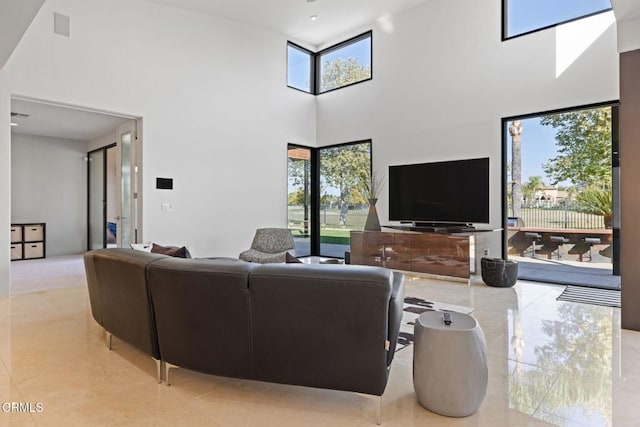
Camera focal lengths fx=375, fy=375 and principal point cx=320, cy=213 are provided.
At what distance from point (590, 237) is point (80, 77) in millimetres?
7289

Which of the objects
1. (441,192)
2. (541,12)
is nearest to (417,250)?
(441,192)

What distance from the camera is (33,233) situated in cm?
779

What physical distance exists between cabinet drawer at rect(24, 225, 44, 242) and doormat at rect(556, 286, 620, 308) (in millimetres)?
9362

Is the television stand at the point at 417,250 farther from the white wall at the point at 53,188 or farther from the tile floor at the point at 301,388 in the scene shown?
the white wall at the point at 53,188

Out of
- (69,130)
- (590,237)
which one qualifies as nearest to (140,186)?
(69,130)

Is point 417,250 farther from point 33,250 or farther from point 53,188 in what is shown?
point 53,188

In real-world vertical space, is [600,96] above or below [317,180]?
above

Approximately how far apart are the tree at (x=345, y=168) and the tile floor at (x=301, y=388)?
443cm

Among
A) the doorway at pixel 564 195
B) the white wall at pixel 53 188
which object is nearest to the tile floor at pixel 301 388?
the doorway at pixel 564 195

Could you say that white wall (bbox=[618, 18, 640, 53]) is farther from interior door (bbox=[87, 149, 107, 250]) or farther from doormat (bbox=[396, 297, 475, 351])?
interior door (bbox=[87, 149, 107, 250])

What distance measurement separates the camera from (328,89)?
8047 millimetres

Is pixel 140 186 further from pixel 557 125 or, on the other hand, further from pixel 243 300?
pixel 557 125

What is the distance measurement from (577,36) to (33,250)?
10201 mm

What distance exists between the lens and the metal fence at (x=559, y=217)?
200 inches
